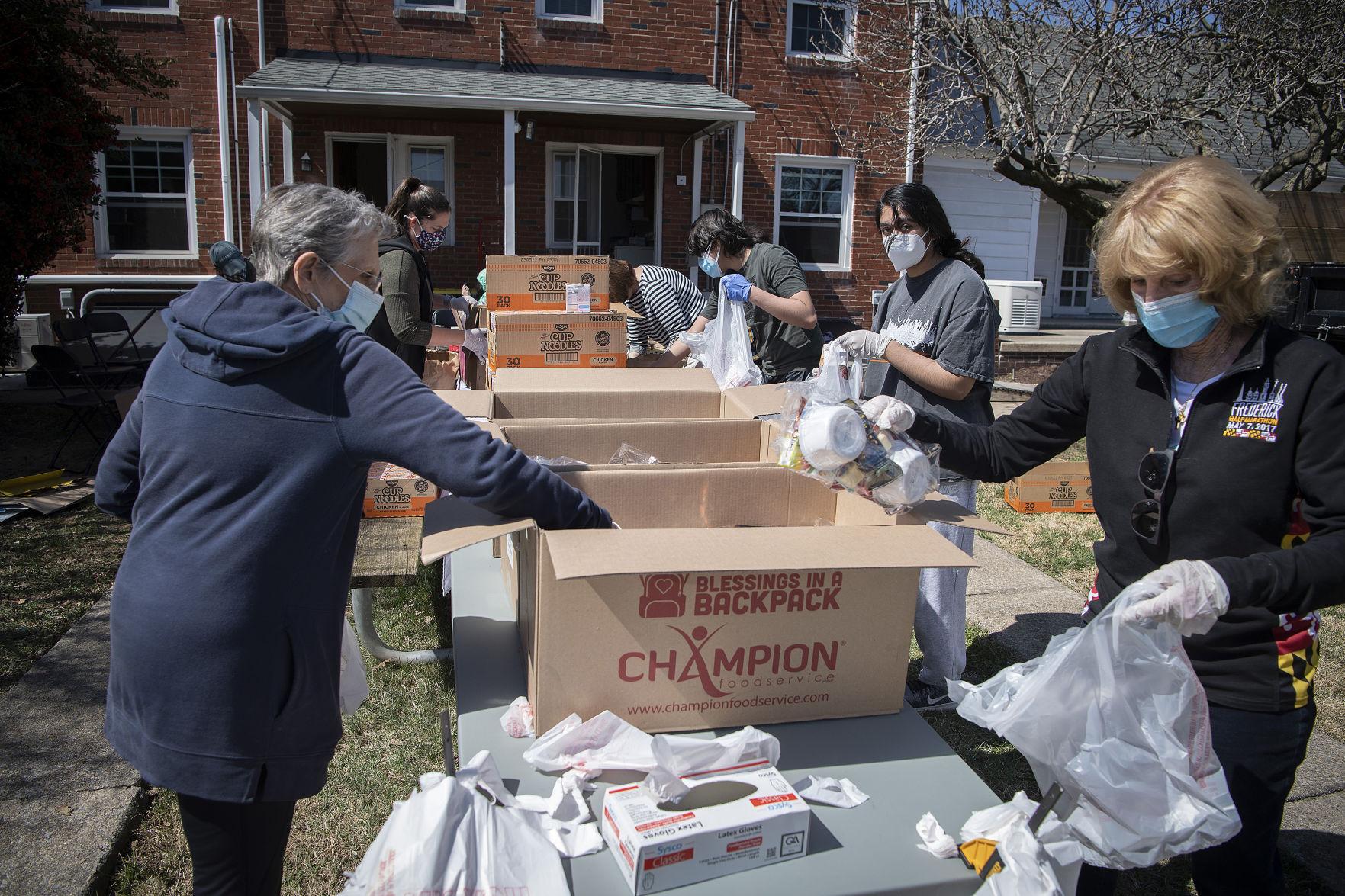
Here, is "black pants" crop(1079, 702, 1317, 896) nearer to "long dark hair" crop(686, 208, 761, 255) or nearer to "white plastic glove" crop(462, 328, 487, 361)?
"long dark hair" crop(686, 208, 761, 255)

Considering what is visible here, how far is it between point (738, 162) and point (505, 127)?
296 centimetres

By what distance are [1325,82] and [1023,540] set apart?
19.5ft

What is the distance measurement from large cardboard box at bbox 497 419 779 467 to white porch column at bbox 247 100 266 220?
10.1 m

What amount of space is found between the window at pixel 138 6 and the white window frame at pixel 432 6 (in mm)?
2659

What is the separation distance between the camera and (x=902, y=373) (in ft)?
9.82

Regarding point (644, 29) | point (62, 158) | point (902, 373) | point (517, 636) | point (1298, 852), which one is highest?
point (644, 29)

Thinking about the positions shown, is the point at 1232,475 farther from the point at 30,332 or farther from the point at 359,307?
the point at 30,332

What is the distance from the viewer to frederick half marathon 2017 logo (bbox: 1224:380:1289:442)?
1548 millimetres

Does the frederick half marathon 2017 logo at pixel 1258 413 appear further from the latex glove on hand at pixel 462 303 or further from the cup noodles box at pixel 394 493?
the latex glove on hand at pixel 462 303

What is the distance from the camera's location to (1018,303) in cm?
1338

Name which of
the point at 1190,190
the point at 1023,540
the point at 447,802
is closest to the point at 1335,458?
the point at 1190,190

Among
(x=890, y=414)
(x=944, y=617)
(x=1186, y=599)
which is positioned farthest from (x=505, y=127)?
(x=1186, y=599)

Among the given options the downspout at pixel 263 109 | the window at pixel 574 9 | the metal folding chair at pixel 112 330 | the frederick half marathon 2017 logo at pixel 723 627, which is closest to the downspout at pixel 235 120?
the downspout at pixel 263 109

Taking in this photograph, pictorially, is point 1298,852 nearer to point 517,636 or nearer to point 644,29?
point 517,636
